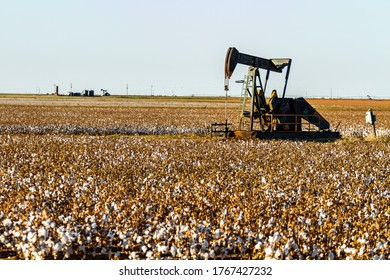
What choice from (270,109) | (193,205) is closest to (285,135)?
(270,109)

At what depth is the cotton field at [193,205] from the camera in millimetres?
8992

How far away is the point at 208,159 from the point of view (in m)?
18.8

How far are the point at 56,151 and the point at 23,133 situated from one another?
38.0ft

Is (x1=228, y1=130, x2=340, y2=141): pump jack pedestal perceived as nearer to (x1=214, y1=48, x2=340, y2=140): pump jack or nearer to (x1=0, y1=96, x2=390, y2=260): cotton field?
(x1=214, y1=48, x2=340, y2=140): pump jack

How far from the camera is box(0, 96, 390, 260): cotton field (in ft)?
29.5

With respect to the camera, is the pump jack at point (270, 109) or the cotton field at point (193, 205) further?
the pump jack at point (270, 109)

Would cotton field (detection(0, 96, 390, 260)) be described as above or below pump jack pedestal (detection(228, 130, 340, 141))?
below

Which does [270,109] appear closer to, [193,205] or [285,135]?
[285,135]

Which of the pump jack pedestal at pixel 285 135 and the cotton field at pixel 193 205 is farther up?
the pump jack pedestal at pixel 285 135

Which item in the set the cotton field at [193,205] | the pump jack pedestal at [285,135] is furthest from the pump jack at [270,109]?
the cotton field at [193,205]

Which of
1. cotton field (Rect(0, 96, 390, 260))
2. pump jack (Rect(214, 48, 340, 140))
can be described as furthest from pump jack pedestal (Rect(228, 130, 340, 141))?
cotton field (Rect(0, 96, 390, 260))

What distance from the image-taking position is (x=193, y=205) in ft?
38.0

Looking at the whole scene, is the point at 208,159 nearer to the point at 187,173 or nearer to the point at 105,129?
the point at 187,173

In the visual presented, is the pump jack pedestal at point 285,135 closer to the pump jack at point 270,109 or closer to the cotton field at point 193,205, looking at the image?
the pump jack at point 270,109
